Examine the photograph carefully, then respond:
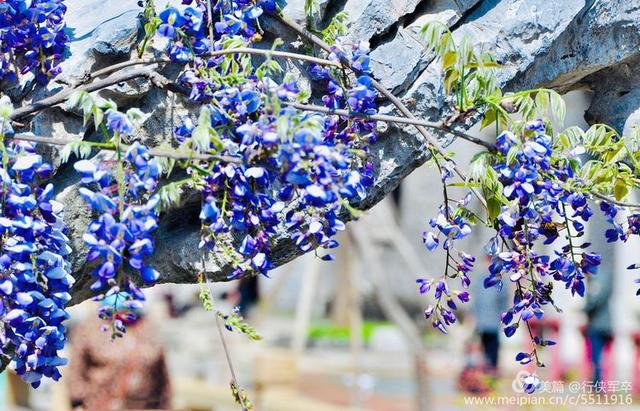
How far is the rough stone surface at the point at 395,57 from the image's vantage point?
7.68 feet

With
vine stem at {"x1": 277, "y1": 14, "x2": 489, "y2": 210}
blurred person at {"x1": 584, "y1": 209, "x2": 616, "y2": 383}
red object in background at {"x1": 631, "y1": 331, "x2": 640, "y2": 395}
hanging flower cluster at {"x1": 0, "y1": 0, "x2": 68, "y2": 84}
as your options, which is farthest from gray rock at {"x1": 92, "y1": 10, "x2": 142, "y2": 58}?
red object in background at {"x1": 631, "y1": 331, "x2": 640, "y2": 395}

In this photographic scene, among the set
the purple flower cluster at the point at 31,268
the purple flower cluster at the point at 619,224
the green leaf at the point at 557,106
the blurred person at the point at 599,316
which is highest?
the blurred person at the point at 599,316

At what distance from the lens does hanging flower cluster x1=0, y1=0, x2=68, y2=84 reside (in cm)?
214

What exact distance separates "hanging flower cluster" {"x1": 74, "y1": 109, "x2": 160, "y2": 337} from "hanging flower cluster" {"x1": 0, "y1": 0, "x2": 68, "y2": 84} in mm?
352

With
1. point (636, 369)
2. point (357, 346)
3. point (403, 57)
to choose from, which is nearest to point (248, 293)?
point (357, 346)

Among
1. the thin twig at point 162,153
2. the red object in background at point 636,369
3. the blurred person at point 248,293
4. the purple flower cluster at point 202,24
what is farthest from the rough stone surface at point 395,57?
the blurred person at point 248,293

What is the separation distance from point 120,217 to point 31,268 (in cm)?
23

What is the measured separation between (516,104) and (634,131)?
1.29 feet

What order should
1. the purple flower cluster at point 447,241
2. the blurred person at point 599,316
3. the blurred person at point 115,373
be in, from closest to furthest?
the purple flower cluster at point 447,241
the blurred person at point 115,373
the blurred person at point 599,316

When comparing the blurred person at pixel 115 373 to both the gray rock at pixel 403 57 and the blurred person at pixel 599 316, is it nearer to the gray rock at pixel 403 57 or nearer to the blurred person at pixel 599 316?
the gray rock at pixel 403 57

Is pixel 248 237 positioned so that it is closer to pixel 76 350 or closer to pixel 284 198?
pixel 284 198

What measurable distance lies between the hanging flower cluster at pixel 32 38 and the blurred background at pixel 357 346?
162 cm

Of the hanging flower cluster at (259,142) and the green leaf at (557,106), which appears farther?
the green leaf at (557,106)

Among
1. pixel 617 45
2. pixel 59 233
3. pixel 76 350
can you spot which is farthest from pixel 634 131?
pixel 76 350
